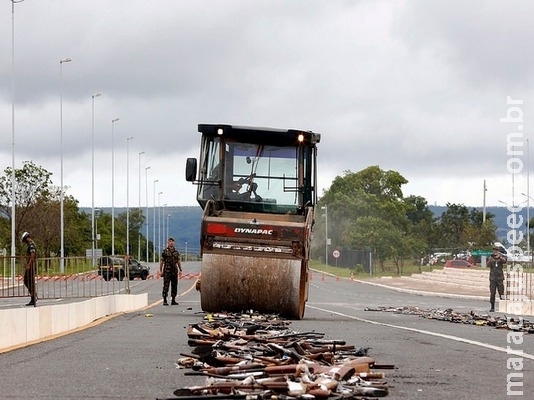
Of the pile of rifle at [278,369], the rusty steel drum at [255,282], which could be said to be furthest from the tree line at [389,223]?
the pile of rifle at [278,369]

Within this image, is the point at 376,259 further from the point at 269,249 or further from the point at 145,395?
the point at 145,395

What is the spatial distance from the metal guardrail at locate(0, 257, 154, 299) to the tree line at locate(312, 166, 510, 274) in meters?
63.2

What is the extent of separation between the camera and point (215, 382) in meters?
8.88

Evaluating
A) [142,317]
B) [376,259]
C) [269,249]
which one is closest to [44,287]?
[142,317]

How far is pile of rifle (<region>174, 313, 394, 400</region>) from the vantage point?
27.4ft

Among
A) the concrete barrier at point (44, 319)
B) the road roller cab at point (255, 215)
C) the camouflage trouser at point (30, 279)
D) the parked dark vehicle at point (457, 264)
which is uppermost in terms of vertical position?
the road roller cab at point (255, 215)

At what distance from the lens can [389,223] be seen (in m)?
110

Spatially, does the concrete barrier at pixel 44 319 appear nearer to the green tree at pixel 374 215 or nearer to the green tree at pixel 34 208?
the green tree at pixel 34 208

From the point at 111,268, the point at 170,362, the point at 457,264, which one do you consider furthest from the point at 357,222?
the point at 170,362

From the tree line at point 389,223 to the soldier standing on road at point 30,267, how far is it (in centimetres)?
6727

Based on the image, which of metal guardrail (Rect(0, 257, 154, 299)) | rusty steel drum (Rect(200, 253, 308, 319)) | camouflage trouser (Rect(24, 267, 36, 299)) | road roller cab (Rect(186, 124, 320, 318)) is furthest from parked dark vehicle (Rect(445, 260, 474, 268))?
rusty steel drum (Rect(200, 253, 308, 319))

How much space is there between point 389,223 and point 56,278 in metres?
82.7

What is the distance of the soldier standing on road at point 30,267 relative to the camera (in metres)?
24.8

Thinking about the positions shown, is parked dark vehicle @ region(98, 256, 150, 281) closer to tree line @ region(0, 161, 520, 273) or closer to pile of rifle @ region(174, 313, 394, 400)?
pile of rifle @ region(174, 313, 394, 400)
